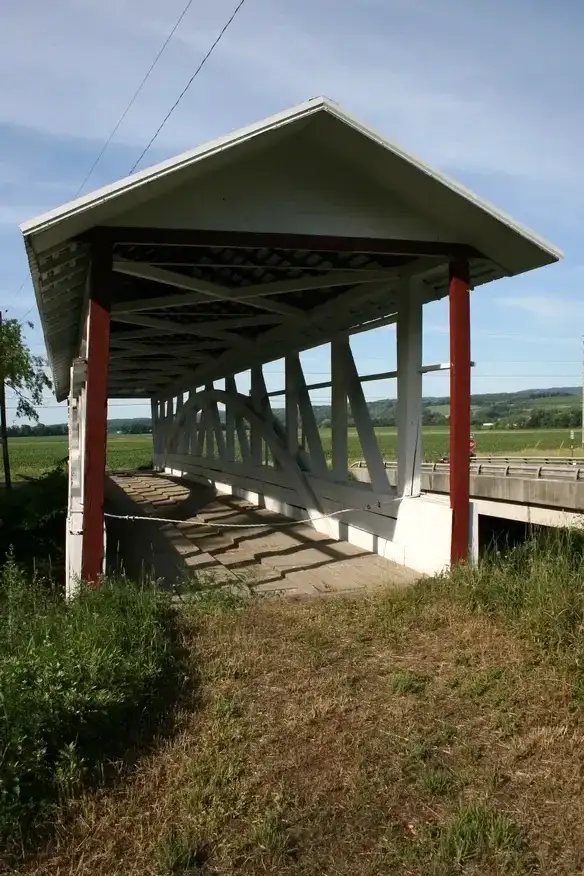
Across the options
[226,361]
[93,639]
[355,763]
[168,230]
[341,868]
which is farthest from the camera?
[226,361]

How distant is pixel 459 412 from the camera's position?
7.56m

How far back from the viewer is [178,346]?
15.1 meters

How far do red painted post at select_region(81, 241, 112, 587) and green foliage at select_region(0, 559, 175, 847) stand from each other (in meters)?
0.80

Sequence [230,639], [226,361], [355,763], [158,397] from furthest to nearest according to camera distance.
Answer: [158,397], [226,361], [230,639], [355,763]

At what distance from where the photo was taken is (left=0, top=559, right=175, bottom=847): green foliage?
3.70 m

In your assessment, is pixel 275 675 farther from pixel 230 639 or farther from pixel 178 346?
pixel 178 346

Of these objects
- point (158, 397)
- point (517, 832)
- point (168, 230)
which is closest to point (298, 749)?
point (517, 832)

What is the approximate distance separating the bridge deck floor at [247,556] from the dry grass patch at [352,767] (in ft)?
5.53

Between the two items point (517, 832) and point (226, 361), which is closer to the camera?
point (517, 832)

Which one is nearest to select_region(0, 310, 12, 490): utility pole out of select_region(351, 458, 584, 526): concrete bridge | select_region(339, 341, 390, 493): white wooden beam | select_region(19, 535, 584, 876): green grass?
select_region(339, 341, 390, 493): white wooden beam

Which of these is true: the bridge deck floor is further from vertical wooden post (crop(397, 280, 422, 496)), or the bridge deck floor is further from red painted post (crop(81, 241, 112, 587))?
vertical wooden post (crop(397, 280, 422, 496))

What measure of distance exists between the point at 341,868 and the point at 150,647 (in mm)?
2122

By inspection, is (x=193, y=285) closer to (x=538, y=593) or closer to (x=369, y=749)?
(x=538, y=593)

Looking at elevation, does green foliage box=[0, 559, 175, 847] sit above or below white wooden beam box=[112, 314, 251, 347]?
below
